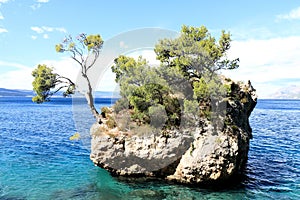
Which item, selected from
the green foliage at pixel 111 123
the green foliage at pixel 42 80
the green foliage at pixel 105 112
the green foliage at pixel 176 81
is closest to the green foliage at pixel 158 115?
the green foliage at pixel 176 81

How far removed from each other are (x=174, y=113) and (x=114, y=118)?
737 centimetres

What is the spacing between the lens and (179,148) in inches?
1009

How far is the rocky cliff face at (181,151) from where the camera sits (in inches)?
952

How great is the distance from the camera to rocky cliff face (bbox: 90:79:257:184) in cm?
2419

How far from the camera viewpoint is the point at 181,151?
84.6 feet

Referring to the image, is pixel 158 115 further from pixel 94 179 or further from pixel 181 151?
pixel 94 179

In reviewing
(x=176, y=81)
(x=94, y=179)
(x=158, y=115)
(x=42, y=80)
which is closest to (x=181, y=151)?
(x=158, y=115)

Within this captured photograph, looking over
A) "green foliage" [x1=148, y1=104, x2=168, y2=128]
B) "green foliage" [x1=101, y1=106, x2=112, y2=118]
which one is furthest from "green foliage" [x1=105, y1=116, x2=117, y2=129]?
"green foliage" [x1=148, y1=104, x2=168, y2=128]

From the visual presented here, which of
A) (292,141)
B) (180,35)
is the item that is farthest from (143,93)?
(292,141)

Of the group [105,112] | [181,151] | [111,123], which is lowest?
[181,151]

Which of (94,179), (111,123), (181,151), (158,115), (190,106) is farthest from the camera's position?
(111,123)

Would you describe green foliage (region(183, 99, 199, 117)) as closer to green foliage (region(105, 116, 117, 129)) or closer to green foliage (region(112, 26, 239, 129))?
green foliage (region(112, 26, 239, 129))

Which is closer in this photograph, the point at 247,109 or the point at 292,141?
the point at 247,109

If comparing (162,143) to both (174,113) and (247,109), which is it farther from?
(247,109)
